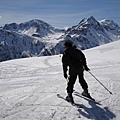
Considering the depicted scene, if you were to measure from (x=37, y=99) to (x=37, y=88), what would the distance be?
6.35 feet

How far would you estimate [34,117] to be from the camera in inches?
249

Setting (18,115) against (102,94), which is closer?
(18,115)

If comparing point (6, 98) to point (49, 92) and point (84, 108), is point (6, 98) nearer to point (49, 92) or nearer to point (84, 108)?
point (49, 92)

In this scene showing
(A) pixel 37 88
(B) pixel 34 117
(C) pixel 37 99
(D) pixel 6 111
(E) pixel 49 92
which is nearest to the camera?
(B) pixel 34 117

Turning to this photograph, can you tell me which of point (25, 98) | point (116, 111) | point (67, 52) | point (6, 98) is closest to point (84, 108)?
point (116, 111)

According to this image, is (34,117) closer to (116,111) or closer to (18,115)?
(18,115)

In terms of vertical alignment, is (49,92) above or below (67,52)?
below

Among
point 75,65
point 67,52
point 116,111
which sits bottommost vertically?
point 116,111

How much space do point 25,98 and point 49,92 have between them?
130 cm

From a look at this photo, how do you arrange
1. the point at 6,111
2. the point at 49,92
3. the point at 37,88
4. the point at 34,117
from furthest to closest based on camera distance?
the point at 37,88
the point at 49,92
the point at 6,111
the point at 34,117

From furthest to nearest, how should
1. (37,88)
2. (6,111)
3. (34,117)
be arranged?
(37,88) → (6,111) → (34,117)

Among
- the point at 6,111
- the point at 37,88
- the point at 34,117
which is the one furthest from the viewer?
the point at 37,88

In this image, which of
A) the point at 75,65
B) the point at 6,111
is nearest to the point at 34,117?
the point at 6,111

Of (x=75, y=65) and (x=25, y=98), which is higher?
(x=75, y=65)
